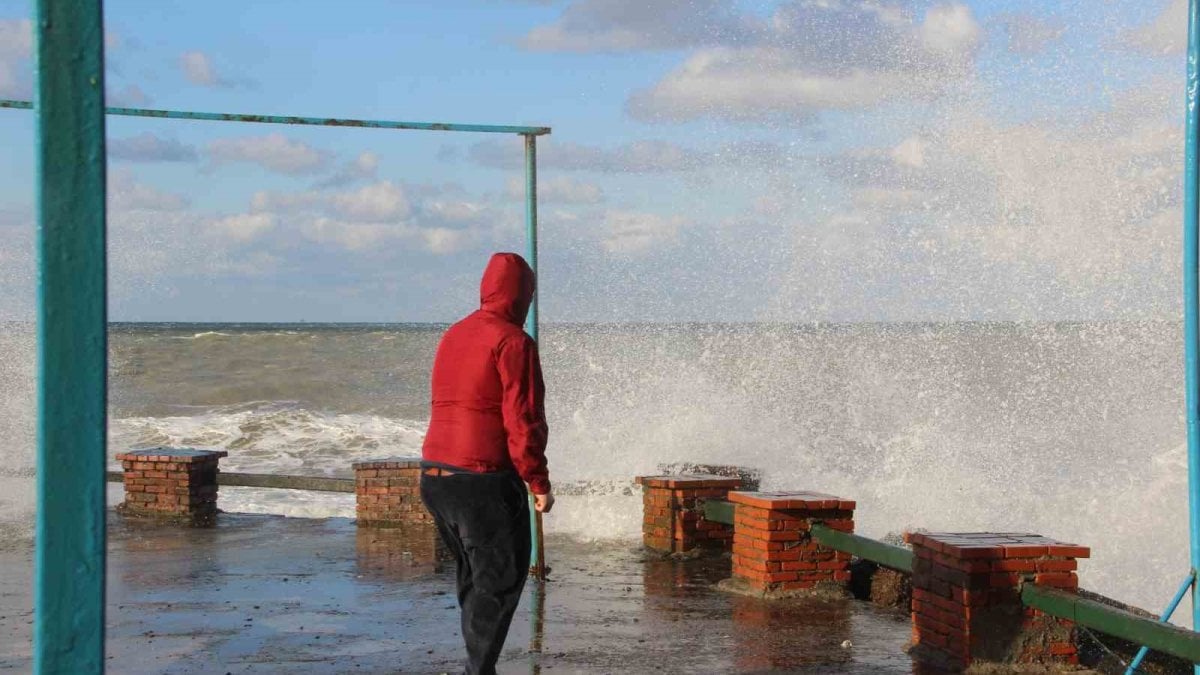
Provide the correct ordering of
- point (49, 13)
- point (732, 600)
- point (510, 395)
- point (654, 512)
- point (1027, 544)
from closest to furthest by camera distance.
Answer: point (49, 13), point (510, 395), point (1027, 544), point (732, 600), point (654, 512)

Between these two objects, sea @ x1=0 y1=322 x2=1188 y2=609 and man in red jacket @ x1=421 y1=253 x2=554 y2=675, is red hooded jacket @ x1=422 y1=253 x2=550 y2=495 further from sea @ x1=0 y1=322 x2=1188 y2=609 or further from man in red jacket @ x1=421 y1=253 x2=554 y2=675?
sea @ x1=0 y1=322 x2=1188 y2=609

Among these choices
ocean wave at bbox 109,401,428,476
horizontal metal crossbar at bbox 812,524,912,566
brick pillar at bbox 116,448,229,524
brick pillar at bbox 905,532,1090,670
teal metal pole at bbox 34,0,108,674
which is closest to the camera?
teal metal pole at bbox 34,0,108,674

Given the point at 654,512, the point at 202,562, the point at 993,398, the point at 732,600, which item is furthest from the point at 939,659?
the point at 993,398

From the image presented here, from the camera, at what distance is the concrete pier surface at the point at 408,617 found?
654 cm

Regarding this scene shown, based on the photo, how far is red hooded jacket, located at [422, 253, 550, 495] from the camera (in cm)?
513

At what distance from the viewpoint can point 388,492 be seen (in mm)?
11914

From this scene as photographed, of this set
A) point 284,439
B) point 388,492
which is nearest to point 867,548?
point 388,492

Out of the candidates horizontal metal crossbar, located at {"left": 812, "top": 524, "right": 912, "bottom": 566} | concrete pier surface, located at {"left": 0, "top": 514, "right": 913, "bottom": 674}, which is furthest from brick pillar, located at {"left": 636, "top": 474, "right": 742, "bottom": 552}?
horizontal metal crossbar, located at {"left": 812, "top": 524, "right": 912, "bottom": 566}

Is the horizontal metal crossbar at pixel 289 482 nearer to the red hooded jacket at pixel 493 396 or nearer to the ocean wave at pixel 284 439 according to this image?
the ocean wave at pixel 284 439

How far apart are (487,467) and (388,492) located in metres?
6.96

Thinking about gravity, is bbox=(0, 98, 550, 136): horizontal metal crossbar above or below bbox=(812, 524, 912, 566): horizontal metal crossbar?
above

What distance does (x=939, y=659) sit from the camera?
253 inches

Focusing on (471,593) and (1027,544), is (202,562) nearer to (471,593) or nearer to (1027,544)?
(471,593)

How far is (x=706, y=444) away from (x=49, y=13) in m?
13.4
